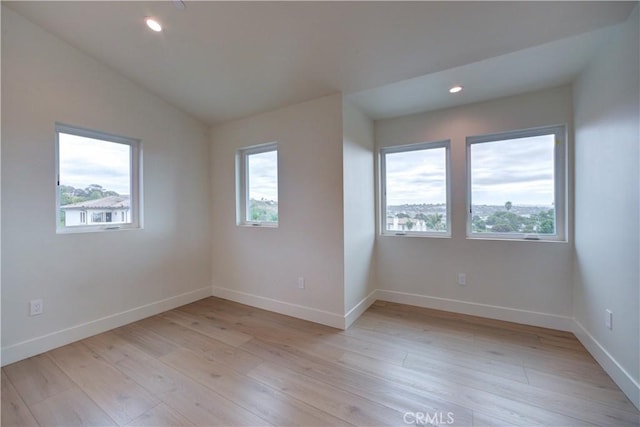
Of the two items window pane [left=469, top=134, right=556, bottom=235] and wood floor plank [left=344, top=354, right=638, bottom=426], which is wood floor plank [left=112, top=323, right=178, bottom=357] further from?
window pane [left=469, top=134, right=556, bottom=235]

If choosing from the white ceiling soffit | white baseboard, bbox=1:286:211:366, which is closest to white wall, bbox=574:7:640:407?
the white ceiling soffit

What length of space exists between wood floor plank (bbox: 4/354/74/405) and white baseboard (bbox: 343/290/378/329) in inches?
83.5

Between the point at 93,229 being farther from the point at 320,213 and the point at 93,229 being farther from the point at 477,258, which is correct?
the point at 477,258

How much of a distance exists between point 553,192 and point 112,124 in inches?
175

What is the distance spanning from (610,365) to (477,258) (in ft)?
3.98

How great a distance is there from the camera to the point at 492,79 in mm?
2350

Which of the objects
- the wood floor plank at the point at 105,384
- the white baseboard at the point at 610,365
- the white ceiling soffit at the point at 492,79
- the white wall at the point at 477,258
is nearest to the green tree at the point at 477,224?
the white wall at the point at 477,258

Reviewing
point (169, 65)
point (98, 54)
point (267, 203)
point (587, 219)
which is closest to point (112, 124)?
point (98, 54)

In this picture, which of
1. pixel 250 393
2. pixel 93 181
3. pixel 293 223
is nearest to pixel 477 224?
pixel 293 223

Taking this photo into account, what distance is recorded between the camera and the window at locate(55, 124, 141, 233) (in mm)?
2424

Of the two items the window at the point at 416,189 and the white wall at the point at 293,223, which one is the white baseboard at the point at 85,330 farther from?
the window at the point at 416,189

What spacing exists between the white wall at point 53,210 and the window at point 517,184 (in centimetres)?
343

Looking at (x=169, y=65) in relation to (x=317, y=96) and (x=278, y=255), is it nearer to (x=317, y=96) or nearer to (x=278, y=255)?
(x=317, y=96)

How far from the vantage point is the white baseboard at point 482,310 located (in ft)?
8.22
